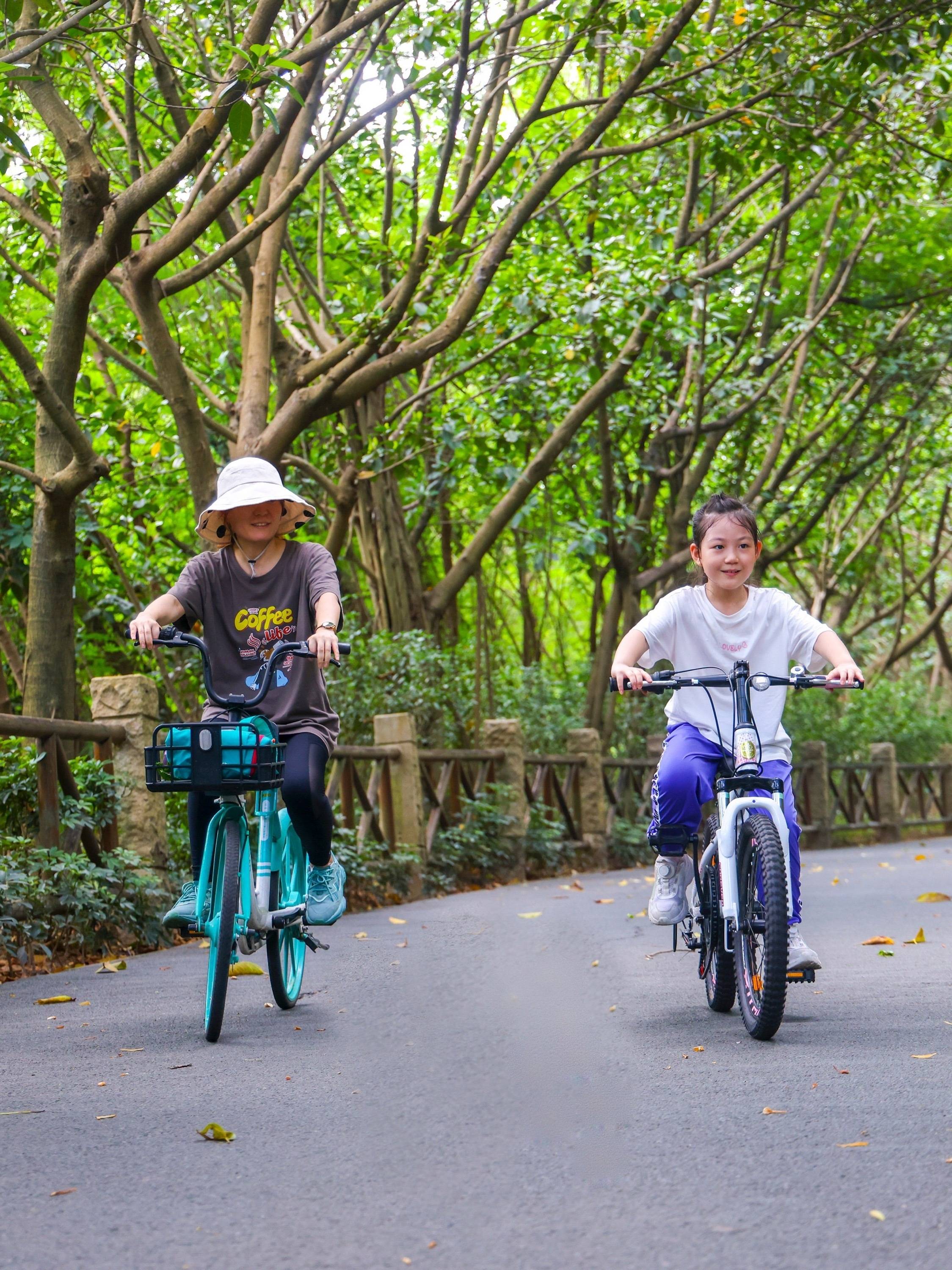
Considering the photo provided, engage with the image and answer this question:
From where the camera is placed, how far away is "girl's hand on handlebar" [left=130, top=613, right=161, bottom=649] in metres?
Answer: 5.05

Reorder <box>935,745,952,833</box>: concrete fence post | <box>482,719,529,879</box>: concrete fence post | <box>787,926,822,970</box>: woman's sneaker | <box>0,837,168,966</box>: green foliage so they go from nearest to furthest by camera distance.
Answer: <box>787,926,822,970</box>: woman's sneaker → <box>0,837,168,966</box>: green foliage → <box>482,719,529,879</box>: concrete fence post → <box>935,745,952,833</box>: concrete fence post

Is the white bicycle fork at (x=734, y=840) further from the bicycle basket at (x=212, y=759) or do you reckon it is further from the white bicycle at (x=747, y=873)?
the bicycle basket at (x=212, y=759)

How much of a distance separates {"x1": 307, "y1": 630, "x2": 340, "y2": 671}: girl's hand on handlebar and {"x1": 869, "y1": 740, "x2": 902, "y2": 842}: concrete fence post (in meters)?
23.0

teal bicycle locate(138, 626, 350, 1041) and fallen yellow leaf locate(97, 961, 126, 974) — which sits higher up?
teal bicycle locate(138, 626, 350, 1041)

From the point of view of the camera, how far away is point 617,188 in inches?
668

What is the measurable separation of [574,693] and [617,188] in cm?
630

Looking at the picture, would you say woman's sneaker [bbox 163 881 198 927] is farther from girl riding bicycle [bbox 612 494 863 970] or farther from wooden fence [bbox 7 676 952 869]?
wooden fence [bbox 7 676 952 869]

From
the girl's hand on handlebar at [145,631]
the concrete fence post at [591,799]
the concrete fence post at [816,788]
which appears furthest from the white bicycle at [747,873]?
the concrete fence post at [816,788]

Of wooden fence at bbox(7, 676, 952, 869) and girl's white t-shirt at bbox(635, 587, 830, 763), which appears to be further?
wooden fence at bbox(7, 676, 952, 869)

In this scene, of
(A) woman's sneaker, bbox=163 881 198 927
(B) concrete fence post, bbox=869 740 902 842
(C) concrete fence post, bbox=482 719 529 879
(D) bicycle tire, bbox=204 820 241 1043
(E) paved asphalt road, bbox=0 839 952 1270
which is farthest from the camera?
(B) concrete fence post, bbox=869 740 902 842

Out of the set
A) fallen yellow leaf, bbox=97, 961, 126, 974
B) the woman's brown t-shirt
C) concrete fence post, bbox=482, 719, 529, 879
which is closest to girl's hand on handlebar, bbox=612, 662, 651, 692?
the woman's brown t-shirt

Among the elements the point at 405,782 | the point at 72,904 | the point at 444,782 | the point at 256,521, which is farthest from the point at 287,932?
the point at 444,782

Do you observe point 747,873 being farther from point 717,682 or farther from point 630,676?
point 630,676

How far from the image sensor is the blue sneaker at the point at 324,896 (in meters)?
5.70
